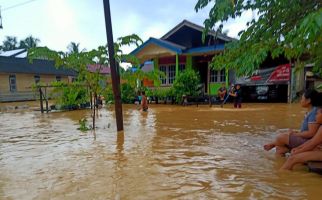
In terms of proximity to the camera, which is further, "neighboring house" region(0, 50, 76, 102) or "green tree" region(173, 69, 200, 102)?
"neighboring house" region(0, 50, 76, 102)

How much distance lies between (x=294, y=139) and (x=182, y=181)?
211cm

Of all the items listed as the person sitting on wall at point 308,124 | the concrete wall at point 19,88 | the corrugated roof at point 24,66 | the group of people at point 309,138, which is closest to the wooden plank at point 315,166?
the group of people at point 309,138

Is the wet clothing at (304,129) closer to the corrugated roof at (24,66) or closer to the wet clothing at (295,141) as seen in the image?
the wet clothing at (295,141)

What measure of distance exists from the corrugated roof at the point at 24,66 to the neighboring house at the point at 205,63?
14.1 meters

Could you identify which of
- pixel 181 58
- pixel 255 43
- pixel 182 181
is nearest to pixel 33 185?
pixel 182 181

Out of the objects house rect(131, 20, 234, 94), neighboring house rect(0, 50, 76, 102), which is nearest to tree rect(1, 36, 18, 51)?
neighboring house rect(0, 50, 76, 102)

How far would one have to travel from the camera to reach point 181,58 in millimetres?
21703

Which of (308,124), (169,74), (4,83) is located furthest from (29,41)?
(308,124)

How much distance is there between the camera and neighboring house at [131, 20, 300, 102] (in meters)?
17.6

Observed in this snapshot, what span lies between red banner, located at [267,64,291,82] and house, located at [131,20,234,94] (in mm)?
2840

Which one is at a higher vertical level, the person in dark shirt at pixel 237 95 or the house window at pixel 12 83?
the house window at pixel 12 83

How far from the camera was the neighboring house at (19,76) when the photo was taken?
99.3 ft

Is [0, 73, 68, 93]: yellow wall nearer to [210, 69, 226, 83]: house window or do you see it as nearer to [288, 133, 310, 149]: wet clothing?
[210, 69, 226, 83]: house window

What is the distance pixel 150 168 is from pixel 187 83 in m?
13.5
